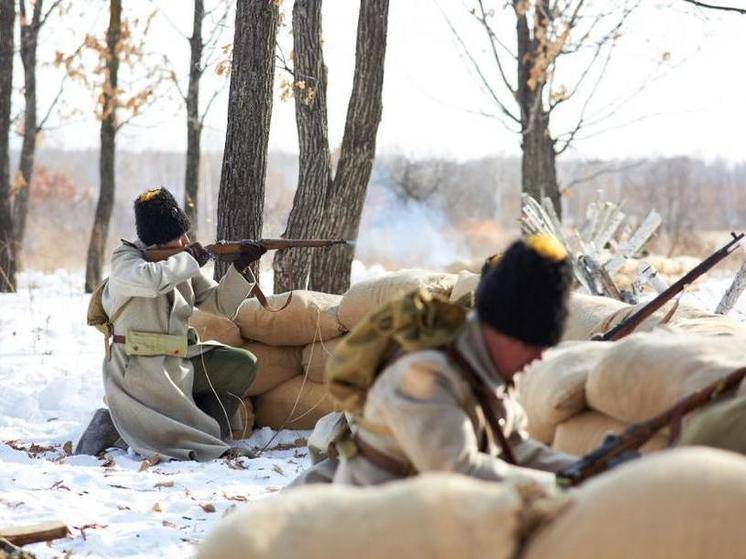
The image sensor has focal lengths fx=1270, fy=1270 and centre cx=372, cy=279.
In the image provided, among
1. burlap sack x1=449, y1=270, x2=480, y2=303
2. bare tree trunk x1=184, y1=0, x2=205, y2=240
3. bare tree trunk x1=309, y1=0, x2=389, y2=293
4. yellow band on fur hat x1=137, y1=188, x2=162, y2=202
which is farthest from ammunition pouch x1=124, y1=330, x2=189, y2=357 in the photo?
bare tree trunk x1=184, y1=0, x2=205, y2=240

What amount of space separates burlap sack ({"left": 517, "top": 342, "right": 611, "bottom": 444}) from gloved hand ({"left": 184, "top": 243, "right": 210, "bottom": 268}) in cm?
248

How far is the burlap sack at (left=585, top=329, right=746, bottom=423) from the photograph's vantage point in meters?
3.51

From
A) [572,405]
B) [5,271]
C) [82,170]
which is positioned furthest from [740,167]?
[572,405]

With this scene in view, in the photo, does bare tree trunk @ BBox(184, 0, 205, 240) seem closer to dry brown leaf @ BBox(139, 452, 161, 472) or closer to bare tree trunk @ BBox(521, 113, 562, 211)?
bare tree trunk @ BBox(521, 113, 562, 211)

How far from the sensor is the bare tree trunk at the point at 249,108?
28.3 feet

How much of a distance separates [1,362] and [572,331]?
16.7ft

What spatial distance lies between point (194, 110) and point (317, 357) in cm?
1024

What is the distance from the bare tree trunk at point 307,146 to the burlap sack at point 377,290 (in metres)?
1.82

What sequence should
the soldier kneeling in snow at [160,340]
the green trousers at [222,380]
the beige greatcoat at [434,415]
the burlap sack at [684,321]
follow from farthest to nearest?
1. the green trousers at [222,380]
2. the soldier kneeling in snow at [160,340]
3. the burlap sack at [684,321]
4. the beige greatcoat at [434,415]

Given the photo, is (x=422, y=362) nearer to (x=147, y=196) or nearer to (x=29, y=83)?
(x=147, y=196)

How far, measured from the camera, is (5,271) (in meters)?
14.6

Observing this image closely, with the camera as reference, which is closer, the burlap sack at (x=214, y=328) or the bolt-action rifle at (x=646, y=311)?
the bolt-action rifle at (x=646, y=311)

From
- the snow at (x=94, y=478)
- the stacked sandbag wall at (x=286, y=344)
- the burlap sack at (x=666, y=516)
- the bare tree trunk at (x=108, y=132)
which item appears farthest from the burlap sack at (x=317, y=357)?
the bare tree trunk at (x=108, y=132)

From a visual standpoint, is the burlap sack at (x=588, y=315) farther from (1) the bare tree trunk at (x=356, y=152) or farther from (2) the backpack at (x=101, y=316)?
(1) the bare tree trunk at (x=356, y=152)
